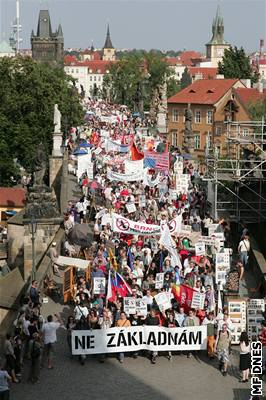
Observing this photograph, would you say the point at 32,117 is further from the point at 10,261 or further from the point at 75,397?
the point at 75,397

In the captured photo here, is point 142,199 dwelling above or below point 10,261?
above

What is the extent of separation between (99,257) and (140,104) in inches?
2420

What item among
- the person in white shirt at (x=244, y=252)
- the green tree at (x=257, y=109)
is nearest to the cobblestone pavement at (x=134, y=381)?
the person in white shirt at (x=244, y=252)

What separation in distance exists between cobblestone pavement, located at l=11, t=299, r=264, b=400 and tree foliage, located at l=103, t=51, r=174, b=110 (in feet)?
400

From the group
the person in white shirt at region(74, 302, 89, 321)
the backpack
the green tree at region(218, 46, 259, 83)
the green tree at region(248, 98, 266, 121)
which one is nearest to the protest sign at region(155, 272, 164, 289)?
the person in white shirt at region(74, 302, 89, 321)

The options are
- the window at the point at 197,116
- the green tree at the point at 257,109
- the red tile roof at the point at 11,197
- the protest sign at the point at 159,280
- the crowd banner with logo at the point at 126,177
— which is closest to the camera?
the protest sign at the point at 159,280

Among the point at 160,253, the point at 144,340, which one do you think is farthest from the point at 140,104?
the point at 144,340

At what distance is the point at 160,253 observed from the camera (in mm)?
20516

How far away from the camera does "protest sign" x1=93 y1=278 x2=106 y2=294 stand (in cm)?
1745

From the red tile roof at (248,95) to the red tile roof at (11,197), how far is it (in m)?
36.0

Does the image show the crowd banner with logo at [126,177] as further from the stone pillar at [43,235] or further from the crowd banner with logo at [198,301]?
the crowd banner with logo at [198,301]

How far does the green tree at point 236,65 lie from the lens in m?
102

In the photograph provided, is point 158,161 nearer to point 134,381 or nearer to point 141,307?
point 141,307

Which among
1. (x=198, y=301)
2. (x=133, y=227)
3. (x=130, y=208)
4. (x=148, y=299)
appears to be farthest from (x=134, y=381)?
(x=130, y=208)
